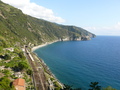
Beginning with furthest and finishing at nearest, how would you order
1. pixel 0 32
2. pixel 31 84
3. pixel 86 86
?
pixel 0 32
pixel 86 86
pixel 31 84

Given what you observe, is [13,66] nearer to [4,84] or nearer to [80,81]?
[4,84]

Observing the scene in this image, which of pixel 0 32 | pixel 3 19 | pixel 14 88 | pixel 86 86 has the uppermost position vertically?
pixel 3 19

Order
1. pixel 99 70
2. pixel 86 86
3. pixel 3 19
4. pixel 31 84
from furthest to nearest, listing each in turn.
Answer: pixel 3 19, pixel 99 70, pixel 86 86, pixel 31 84

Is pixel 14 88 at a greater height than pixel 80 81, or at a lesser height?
greater

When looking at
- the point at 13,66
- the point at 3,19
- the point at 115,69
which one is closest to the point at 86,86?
the point at 115,69

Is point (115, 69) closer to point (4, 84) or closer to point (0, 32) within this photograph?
point (4, 84)

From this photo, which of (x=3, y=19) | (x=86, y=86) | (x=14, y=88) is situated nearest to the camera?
(x=14, y=88)

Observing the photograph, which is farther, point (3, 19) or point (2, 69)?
point (3, 19)

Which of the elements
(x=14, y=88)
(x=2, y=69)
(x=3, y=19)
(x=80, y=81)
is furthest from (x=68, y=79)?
(x=3, y=19)

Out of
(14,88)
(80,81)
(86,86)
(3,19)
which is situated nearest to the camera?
(14,88)
